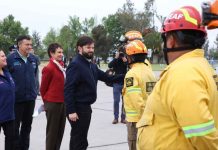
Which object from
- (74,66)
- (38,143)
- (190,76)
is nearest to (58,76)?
(74,66)

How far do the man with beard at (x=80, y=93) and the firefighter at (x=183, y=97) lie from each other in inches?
114

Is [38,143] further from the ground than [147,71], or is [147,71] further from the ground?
[147,71]

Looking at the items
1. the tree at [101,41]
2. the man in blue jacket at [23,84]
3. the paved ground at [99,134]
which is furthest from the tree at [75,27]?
the man in blue jacket at [23,84]

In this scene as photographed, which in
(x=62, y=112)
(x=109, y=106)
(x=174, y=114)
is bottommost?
(x=109, y=106)

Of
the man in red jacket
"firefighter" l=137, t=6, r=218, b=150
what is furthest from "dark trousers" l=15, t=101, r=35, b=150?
"firefighter" l=137, t=6, r=218, b=150

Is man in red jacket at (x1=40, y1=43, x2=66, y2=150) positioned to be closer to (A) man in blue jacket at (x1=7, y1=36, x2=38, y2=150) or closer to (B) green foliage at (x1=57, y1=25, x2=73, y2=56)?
(A) man in blue jacket at (x1=7, y1=36, x2=38, y2=150)

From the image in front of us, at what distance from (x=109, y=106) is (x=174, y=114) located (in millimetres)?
10596

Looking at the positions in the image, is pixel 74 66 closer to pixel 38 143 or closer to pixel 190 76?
pixel 38 143

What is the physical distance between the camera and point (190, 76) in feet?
7.66

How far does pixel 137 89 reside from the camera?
4973 mm

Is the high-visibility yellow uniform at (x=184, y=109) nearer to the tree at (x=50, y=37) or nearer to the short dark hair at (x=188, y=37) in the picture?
the short dark hair at (x=188, y=37)

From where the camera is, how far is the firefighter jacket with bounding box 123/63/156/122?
4.96m

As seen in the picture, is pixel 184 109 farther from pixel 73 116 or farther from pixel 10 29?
pixel 10 29

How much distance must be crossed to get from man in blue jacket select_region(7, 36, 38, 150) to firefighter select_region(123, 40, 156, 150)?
2081mm
